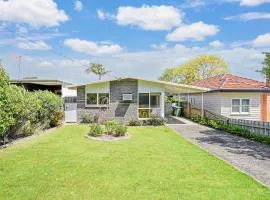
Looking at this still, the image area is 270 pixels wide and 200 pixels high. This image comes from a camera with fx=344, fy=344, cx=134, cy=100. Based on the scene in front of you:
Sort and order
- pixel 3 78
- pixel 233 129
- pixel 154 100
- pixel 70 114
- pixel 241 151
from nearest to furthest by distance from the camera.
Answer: pixel 3 78 < pixel 241 151 < pixel 233 129 < pixel 154 100 < pixel 70 114

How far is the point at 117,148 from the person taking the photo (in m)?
14.6

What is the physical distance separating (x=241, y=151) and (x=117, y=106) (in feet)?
44.7

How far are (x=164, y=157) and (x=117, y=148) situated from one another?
8.69 ft

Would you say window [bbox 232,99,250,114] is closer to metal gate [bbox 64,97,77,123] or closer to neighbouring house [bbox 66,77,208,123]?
neighbouring house [bbox 66,77,208,123]

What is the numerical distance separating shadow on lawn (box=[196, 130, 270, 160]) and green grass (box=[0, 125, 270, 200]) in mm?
1842

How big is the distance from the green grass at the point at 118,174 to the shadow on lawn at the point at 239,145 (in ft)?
6.04

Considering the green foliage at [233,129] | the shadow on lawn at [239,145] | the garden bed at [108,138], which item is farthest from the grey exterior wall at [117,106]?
the garden bed at [108,138]

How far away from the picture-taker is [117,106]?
2666cm

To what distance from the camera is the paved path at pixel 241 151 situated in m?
10.7

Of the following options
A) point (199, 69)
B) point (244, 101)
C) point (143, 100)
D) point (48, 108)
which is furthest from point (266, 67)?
point (199, 69)

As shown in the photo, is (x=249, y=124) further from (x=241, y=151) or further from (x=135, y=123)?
(x=135, y=123)

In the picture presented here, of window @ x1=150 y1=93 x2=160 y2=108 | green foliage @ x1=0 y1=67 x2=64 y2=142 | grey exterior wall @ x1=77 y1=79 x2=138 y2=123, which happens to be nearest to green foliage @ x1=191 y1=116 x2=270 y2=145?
window @ x1=150 y1=93 x2=160 y2=108

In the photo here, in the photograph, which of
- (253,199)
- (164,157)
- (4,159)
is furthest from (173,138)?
(253,199)

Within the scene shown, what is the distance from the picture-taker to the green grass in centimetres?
814
